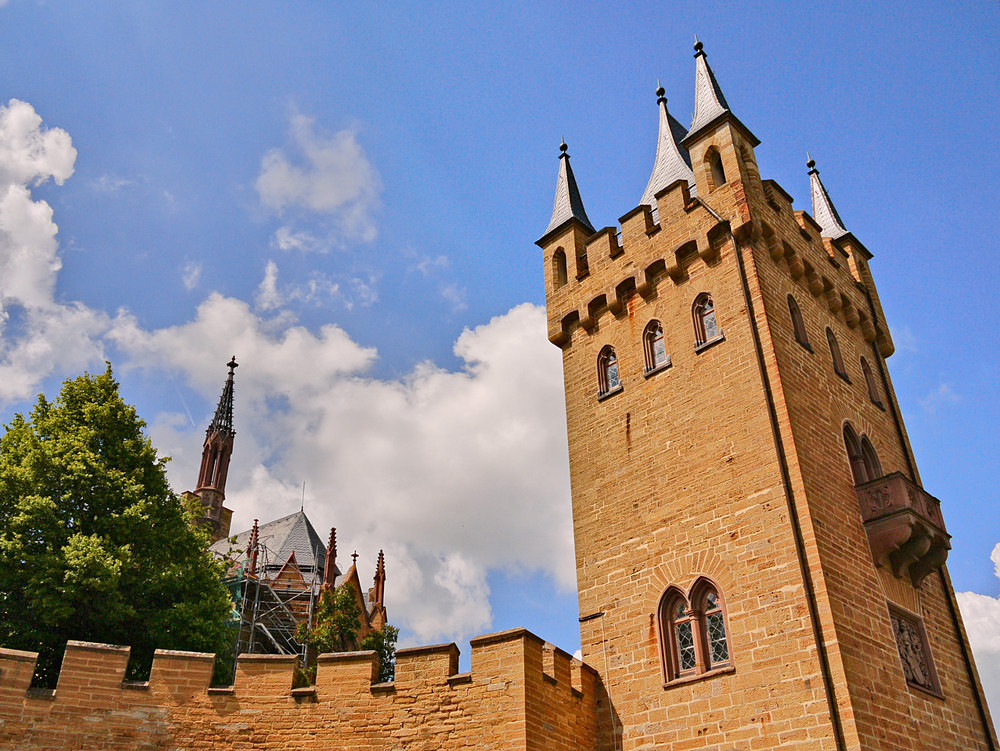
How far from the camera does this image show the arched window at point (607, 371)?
17.0 metres

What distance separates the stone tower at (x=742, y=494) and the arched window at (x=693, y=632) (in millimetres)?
32

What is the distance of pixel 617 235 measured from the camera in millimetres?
18500

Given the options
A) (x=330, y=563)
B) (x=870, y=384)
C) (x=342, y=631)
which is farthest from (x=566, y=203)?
(x=330, y=563)

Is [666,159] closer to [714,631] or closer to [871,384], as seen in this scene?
[871,384]

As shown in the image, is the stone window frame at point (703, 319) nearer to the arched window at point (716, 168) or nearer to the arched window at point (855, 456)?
the arched window at point (716, 168)

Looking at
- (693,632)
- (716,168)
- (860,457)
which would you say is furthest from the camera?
(716,168)

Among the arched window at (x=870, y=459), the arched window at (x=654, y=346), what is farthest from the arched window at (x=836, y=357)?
the arched window at (x=654, y=346)

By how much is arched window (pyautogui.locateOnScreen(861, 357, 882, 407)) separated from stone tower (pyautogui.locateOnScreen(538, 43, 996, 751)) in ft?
0.22

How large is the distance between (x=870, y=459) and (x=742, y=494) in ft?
14.4

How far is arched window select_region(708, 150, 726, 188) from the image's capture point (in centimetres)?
1703

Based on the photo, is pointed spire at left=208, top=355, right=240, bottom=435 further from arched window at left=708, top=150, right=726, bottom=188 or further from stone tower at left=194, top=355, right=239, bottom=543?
arched window at left=708, top=150, right=726, bottom=188

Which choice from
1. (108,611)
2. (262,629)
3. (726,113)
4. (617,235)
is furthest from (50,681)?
(262,629)

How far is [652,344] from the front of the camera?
654 inches

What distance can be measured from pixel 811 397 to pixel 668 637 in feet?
16.6
